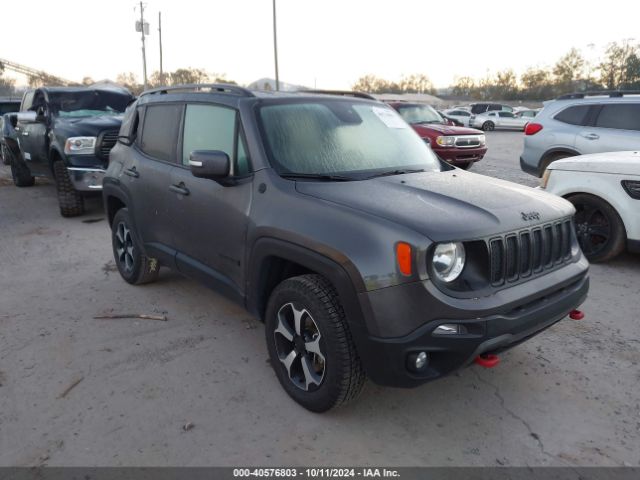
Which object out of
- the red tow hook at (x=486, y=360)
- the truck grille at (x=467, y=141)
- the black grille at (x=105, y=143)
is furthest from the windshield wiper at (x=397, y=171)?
the truck grille at (x=467, y=141)

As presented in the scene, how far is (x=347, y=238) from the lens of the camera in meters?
2.55

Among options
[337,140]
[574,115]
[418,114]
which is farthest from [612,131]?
[337,140]

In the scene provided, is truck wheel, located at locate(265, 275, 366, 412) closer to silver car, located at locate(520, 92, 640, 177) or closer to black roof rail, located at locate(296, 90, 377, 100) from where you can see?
black roof rail, located at locate(296, 90, 377, 100)

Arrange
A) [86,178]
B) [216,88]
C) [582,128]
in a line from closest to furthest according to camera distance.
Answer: [216,88] < [86,178] < [582,128]

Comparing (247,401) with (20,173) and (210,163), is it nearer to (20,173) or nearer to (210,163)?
(210,163)

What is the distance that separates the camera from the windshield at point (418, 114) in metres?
12.8

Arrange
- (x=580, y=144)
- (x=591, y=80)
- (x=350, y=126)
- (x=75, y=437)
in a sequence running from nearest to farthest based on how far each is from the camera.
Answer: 1. (x=75, y=437)
2. (x=350, y=126)
3. (x=580, y=144)
4. (x=591, y=80)

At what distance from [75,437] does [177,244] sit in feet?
5.17

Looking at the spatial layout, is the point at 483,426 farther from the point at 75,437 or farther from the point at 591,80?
the point at 591,80

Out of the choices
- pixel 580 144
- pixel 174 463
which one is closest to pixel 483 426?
pixel 174 463

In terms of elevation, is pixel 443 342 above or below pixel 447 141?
below

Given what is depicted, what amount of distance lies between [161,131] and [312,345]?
2.39 meters

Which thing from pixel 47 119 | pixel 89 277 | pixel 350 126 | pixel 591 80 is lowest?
pixel 89 277

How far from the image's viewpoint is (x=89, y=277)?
5277mm
